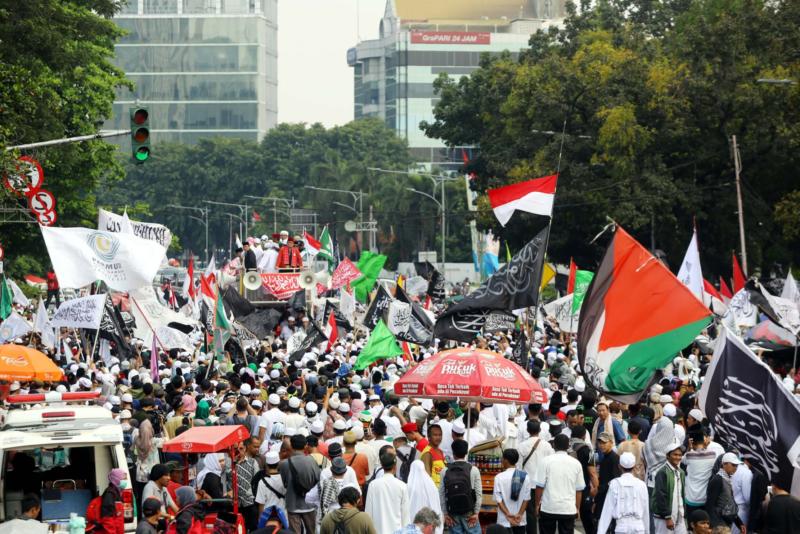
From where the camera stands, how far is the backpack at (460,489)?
39.5 feet

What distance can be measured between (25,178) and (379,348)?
7829mm

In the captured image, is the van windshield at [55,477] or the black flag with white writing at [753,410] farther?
the van windshield at [55,477]

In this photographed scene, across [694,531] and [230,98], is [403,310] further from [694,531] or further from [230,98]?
[230,98]

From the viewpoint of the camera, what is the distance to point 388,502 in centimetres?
1175

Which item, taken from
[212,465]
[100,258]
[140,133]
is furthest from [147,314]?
[212,465]

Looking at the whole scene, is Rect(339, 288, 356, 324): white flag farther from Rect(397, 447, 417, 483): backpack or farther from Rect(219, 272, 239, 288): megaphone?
Rect(397, 447, 417, 483): backpack

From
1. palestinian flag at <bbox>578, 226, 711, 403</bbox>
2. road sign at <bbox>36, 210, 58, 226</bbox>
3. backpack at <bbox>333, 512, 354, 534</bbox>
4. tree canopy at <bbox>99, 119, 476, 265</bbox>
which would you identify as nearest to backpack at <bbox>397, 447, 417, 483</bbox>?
palestinian flag at <bbox>578, 226, 711, 403</bbox>

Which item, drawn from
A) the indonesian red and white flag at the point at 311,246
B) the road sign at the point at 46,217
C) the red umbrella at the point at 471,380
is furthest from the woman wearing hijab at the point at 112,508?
the indonesian red and white flag at the point at 311,246

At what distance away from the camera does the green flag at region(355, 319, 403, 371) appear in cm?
2108

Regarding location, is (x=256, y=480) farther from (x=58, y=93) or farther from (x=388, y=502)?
(x=58, y=93)

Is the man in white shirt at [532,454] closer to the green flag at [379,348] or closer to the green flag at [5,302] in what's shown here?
the green flag at [379,348]

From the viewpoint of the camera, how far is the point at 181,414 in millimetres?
16500

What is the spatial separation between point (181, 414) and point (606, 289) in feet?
18.5

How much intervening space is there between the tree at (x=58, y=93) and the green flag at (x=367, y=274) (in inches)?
299
